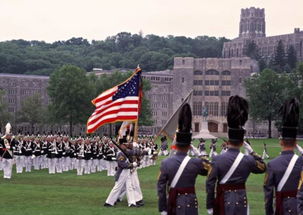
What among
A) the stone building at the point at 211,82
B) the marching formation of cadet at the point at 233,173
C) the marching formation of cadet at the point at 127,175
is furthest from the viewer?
the stone building at the point at 211,82

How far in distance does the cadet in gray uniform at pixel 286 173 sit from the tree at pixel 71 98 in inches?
3901

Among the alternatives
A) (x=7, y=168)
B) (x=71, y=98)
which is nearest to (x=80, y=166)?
(x=7, y=168)

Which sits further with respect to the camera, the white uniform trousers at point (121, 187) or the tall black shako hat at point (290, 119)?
the white uniform trousers at point (121, 187)

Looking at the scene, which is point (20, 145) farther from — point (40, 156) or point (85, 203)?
point (85, 203)

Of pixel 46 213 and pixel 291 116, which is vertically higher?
pixel 291 116

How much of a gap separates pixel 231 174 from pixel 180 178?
878 millimetres

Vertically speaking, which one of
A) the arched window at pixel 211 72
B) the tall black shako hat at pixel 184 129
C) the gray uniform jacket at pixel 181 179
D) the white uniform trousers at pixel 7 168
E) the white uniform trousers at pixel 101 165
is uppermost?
the arched window at pixel 211 72

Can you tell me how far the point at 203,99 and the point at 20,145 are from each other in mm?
124616

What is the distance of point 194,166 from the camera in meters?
13.7

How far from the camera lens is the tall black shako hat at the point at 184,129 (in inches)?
540

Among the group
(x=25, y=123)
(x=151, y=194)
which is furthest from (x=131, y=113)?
(x=25, y=123)

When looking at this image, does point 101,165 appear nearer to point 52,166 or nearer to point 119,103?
point 52,166

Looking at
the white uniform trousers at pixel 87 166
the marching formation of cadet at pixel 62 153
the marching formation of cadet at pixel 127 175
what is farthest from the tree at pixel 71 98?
the marching formation of cadet at pixel 127 175

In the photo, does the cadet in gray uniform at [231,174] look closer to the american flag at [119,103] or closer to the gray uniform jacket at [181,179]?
the gray uniform jacket at [181,179]
